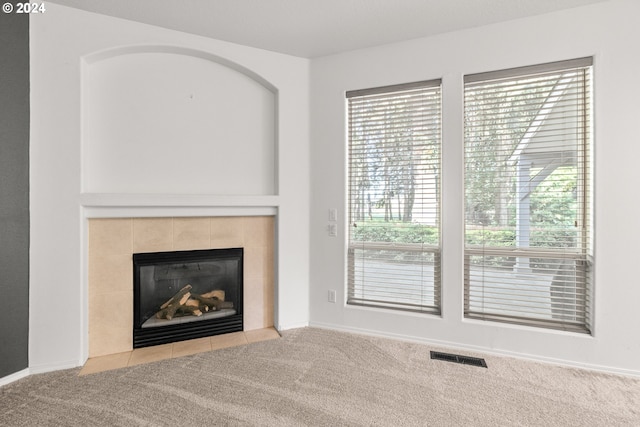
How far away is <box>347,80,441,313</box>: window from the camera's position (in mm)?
2693

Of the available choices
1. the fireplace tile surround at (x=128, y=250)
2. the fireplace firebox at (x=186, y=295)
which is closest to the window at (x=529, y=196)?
the fireplace tile surround at (x=128, y=250)

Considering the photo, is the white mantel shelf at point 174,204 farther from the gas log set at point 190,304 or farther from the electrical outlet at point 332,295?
the electrical outlet at point 332,295

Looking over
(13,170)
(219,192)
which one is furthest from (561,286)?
(13,170)

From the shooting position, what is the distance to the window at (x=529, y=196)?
2.30 meters

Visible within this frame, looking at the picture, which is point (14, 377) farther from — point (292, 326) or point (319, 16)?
point (319, 16)

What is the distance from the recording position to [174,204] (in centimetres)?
257

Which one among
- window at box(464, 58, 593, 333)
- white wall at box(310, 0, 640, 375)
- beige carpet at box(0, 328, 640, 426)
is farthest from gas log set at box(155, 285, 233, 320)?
window at box(464, 58, 593, 333)

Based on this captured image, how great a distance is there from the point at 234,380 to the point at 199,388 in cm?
23

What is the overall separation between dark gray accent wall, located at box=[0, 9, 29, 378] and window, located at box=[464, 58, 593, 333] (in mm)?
3344

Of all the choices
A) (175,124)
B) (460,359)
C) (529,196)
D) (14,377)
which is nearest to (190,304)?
(14,377)

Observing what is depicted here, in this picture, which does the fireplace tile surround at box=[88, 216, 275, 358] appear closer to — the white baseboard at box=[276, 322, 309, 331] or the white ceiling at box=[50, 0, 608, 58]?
the white baseboard at box=[276, 322, 309, 331]

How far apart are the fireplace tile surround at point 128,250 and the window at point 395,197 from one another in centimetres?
101

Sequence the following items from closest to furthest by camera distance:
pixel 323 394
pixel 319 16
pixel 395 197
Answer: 1. pixel 323 394
2. pixel 319 16
3. pixel 395 197

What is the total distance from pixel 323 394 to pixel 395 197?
67.3 inches
